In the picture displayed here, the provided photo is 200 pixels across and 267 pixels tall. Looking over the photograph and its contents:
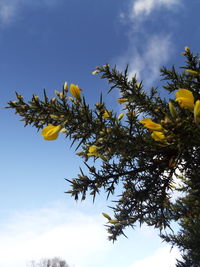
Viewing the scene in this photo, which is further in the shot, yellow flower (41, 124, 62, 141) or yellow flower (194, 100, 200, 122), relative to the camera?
yellow flower (41, 124, 62, 141)

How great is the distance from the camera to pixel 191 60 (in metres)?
2.65

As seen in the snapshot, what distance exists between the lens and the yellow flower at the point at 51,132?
4.39ft

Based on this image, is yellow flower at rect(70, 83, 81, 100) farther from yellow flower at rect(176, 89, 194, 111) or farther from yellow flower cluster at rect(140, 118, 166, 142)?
yellow flower at rect(176, 89, 194, 111)

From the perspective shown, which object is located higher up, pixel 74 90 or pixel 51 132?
pixel 74 90

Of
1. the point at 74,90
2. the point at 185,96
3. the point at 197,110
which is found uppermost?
the point at 74,90

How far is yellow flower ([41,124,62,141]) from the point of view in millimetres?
1339

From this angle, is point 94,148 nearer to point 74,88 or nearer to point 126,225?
point 74,88

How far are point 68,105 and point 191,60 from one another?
6.30 feet

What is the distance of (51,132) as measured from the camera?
4.41 ft

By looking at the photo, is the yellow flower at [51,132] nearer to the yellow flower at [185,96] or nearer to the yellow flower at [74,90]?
the yellow flower at [74,90]

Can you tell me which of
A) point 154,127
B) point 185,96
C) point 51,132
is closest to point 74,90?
point 51,132

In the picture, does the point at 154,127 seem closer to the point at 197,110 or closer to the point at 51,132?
the point at 197,110

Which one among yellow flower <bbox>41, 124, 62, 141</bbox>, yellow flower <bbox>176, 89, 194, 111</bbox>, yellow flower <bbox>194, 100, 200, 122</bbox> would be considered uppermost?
yellow flower <bbox>41, 124, 62, 141</bbox>

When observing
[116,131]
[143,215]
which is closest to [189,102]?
[116,131]
